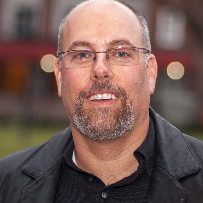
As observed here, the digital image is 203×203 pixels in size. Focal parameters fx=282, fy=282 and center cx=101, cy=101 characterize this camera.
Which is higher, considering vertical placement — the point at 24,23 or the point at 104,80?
the point at 104,80

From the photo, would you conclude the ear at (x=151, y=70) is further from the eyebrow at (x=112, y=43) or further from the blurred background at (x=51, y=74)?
→ the blurred background at (x=51, y=74)

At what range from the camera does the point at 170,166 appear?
2180 millimetres

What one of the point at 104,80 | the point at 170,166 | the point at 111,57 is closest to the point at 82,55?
the point at 111,57

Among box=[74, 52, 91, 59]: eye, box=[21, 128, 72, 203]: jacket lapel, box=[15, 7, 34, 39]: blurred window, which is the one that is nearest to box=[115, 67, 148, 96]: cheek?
box=[74, 52, 91, 59]: eye

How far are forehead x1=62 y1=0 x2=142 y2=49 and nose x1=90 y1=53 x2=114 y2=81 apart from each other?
5.9 inches

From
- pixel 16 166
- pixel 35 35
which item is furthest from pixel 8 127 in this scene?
pixel 16 166

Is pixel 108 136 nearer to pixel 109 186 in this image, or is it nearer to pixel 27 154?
pixel 109 186

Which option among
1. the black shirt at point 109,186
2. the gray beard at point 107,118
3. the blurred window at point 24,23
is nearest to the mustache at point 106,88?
the gray beard at point 107,118

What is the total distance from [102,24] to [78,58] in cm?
36

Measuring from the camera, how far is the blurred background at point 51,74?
15961 millimetres

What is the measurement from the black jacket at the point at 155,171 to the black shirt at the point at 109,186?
64 mm

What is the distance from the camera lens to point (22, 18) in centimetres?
1852

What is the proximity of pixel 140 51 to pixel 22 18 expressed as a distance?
17.7m

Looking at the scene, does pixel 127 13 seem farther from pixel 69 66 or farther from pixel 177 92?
pixel 177 92
